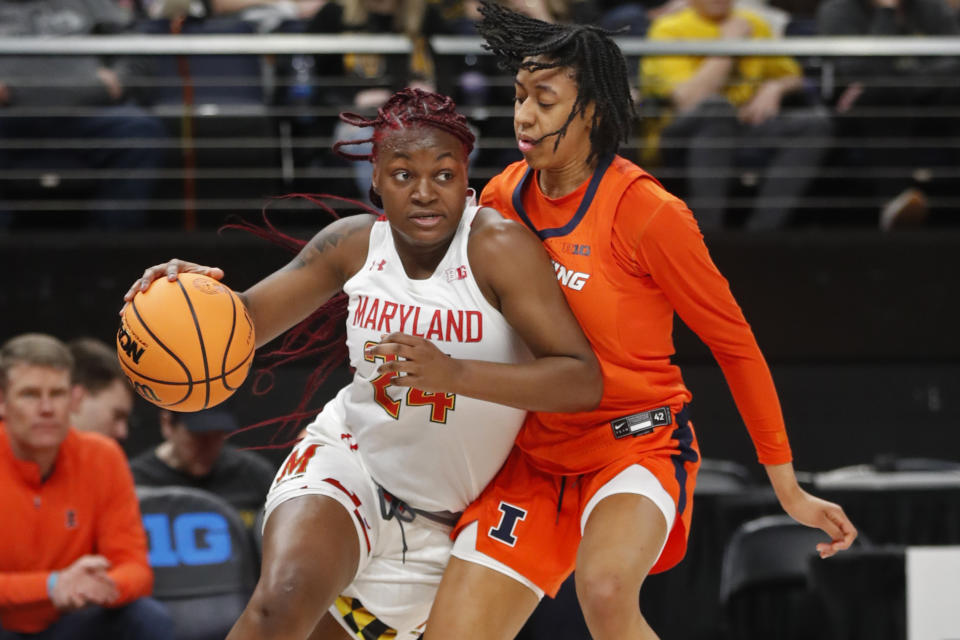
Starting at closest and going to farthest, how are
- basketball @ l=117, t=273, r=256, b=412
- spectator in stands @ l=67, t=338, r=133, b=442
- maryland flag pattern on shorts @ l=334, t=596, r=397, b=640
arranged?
basketball @ l=117, t=273, r=256, b=412 → maryland flag pattern on shorts @ l=334, t=596, r=397, b=640 → spectator in stands @ l=67, t=338, r=133, b=442

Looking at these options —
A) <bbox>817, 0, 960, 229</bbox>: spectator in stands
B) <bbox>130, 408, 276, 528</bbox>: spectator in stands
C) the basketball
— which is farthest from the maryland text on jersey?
<bbox>817, 0, 960, 229</bbox>: spectator in stands

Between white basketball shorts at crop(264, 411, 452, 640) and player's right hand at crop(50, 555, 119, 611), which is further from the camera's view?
player's right hand at crop(50, 555, 119, 611)

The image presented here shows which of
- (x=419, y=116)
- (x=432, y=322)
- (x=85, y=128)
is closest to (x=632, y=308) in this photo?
(x=432, y=322)

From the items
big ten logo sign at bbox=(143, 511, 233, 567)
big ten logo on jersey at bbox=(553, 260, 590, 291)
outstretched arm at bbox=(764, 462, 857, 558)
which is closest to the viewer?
big ten logo on jersey at bbox=(553, 260, 590, 291)

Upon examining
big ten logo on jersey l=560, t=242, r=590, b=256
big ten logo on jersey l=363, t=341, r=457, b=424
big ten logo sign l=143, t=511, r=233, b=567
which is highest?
big ten logo on jersey l=560, t=242, r=590, b=256

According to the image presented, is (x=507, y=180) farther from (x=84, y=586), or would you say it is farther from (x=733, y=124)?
(x=733, y=124)

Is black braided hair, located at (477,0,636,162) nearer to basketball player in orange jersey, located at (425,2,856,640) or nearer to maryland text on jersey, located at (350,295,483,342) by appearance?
basketball player in orange jersey, located at (425,2,856,640)

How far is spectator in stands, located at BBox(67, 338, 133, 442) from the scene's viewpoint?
17.0ft

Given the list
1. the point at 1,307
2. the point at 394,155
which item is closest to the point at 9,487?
the point at 1,307

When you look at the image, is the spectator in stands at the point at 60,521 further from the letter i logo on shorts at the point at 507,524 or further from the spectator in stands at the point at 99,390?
the letter i logo on shorts at the point at 507,524

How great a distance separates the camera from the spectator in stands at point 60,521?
14.3 feet

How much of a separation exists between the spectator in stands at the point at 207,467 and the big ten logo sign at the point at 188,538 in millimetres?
415

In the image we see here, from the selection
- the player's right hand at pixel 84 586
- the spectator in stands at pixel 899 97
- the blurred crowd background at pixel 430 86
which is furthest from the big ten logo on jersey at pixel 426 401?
the spectator in stands at pixel 899 97

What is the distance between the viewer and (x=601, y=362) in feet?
9.80
